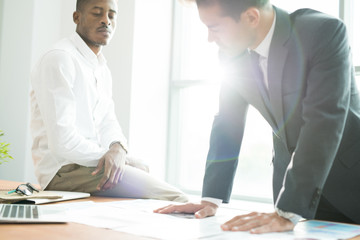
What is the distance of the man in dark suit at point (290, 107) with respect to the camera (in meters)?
0.98

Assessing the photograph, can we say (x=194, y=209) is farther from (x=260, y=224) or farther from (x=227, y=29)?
(x=227, y=29)

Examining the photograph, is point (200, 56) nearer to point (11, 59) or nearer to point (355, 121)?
point (11, 59)

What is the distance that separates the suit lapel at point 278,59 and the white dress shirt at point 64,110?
3.32 ft

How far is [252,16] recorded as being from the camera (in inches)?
47.4

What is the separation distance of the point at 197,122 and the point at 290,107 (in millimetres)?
2678

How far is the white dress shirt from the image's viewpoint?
6.06ft

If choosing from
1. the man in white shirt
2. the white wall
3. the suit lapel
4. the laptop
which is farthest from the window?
the laptop

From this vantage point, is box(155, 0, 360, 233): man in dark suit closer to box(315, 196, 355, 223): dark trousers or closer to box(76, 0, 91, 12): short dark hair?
box(315, 196, 355, 223): dark trousers

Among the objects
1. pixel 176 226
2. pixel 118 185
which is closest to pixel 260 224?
pixel 176 226

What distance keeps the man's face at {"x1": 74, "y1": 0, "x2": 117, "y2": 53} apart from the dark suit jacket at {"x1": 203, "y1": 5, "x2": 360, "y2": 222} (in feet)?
3.93

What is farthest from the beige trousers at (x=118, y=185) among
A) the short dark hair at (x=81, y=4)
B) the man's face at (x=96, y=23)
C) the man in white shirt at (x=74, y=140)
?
the short dark hair at (x=81, y=4)

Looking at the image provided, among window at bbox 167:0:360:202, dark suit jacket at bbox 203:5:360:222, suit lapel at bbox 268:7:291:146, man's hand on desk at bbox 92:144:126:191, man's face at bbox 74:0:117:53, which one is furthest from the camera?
window at bbox 167:0:360:202

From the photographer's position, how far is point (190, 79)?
3928 mm

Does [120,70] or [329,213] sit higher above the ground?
[120,70]
